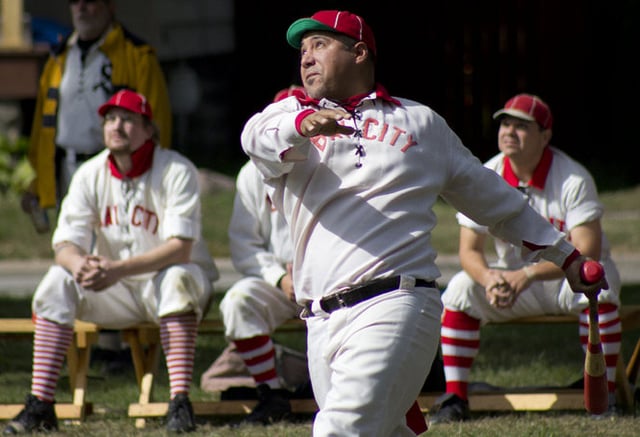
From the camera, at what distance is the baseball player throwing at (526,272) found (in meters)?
5.84

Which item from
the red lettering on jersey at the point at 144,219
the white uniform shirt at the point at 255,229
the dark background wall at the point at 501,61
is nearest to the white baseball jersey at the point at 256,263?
the white uniform shirt at the point at 255,229

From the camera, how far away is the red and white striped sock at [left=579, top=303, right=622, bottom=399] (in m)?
5.86

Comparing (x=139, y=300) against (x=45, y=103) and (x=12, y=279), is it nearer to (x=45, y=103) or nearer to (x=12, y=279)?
(x=45, y=103)

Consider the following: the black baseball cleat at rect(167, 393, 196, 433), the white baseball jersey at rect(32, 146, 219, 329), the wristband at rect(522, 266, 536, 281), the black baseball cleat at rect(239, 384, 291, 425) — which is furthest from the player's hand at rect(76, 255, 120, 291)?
the wristband at rect(522, 266, 536, 281)

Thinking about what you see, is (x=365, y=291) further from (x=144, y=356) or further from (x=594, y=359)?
(x=144, y=356)

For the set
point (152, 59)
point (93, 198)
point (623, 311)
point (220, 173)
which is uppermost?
point (152, 59)

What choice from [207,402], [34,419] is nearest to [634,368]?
[207,402]

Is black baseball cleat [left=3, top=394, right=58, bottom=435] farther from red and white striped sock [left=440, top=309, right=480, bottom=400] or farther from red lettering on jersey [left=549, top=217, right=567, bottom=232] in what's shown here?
red lettering on jersey [left=549, top=217, right=567, bottom=232]

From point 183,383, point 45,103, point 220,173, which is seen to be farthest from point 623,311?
point 220,173

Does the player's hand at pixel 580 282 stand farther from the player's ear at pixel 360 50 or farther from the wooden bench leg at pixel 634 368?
the wooden bench leg at pixel 634 368

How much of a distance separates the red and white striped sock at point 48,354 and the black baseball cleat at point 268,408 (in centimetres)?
90

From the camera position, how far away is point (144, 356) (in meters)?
6.38

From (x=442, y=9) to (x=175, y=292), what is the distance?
12.8 meters

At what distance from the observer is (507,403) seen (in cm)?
588
